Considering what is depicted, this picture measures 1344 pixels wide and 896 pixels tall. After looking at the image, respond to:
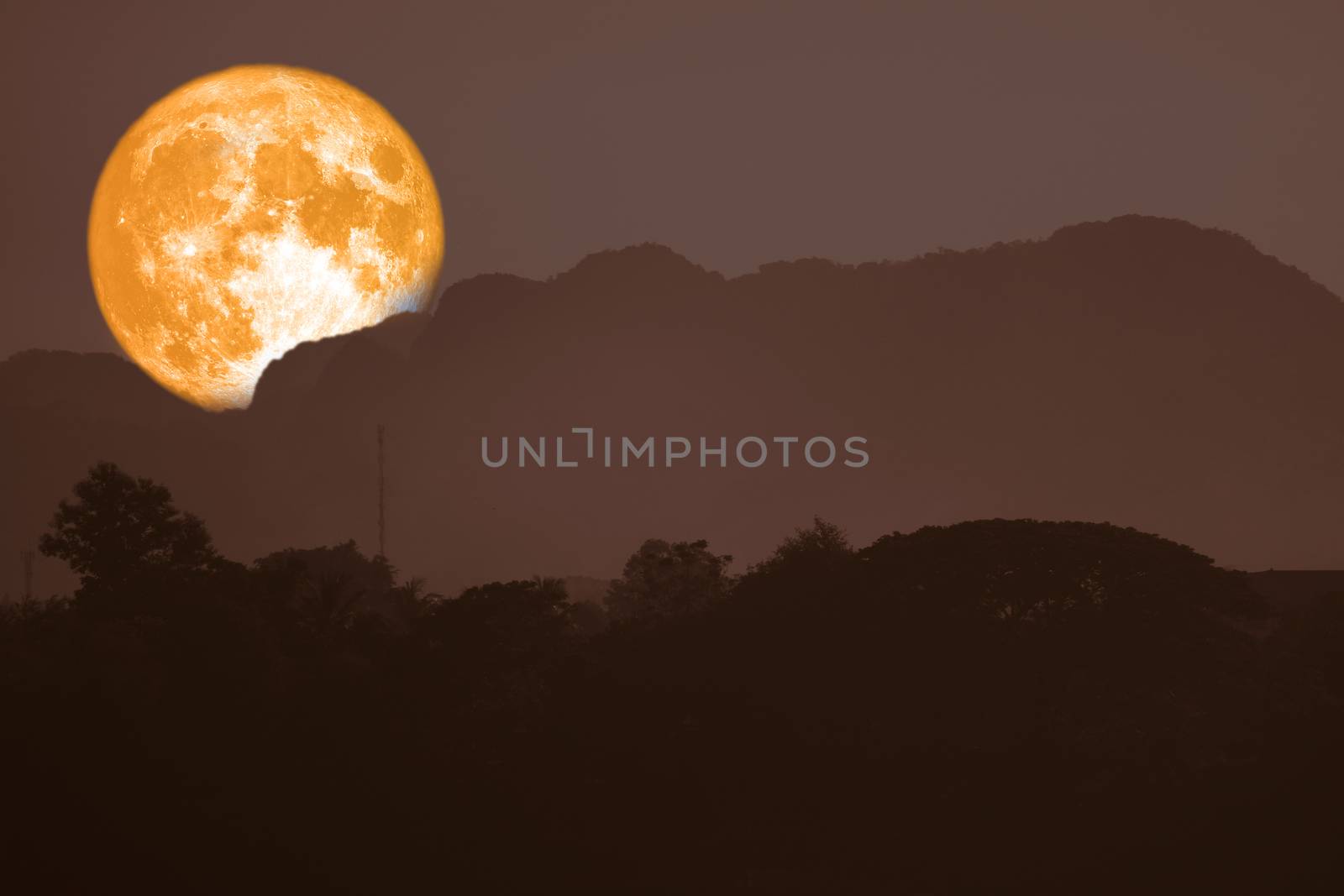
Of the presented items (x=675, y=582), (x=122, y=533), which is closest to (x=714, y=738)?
(x=122, y=533)

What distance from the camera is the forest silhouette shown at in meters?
51.2

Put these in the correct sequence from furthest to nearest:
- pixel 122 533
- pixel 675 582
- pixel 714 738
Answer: pixel 675 582 → pixel 122 533 → pixel 714 738

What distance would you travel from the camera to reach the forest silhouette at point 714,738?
51.2m

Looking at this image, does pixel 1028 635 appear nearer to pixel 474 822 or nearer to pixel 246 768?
pixel 474 822

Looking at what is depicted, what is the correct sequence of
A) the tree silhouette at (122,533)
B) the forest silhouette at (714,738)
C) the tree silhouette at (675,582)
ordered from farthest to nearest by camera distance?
the tree silhouette at (675,582), the tree silhouette at (122,533), the forest silhouette at (714,738)

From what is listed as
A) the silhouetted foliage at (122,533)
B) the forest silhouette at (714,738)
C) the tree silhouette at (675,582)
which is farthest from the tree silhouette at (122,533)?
the tree silhouette at (675,582)

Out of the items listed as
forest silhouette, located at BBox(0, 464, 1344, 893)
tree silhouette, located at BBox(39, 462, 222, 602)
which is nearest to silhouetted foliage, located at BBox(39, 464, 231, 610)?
tree silhouette, located at BBox(39, 462, 222, 602)

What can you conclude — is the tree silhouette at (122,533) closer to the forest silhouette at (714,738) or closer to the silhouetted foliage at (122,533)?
the silhouetted foliage at (122,533)

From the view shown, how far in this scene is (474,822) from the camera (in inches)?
2100

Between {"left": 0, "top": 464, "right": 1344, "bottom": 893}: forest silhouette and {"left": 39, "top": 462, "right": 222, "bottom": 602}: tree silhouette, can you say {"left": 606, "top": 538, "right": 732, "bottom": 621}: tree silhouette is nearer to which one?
{"left": 39, "top": 462, "right": 222, "bottom": 602}: tree silhouette

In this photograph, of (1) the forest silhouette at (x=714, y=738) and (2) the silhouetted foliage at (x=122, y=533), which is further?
(2) the silhouetted foliage at (x=122, y=533)

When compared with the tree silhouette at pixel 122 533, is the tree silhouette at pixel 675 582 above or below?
above

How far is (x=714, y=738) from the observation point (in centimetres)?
6088

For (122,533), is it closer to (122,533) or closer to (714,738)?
(122,533)
